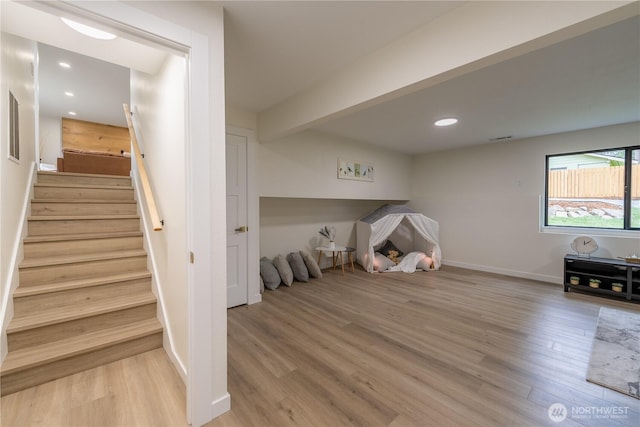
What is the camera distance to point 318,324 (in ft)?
8.70

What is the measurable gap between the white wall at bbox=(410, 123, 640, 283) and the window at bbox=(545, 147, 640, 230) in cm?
18

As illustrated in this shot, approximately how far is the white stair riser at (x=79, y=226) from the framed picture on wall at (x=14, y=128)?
627 millimetres

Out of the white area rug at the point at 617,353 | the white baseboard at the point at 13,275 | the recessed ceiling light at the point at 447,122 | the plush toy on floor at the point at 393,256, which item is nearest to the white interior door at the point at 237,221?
the white baseboard at the point at 13,275

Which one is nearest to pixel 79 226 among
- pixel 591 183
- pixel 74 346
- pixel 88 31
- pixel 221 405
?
pixel 74 346

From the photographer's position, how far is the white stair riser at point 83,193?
273cm

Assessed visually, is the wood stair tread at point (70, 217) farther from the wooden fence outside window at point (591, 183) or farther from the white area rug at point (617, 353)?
the wooden fence outside window at point (591, 183)

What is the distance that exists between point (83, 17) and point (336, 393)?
2.42 meters

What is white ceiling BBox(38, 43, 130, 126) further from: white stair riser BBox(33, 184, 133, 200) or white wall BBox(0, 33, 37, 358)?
white stair riser BBox(33, 184, 133, 200)

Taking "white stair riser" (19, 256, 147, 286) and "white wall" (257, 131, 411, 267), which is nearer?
"white stair riser" (19, 256, 147, 286)

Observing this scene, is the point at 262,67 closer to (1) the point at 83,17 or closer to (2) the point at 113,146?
(1) the point at 83,17

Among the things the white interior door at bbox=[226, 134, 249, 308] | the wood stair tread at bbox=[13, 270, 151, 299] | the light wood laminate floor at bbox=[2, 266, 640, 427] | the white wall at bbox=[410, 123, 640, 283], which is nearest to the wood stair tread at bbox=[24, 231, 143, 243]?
the wood stair tread at bbox=[13, 270, 151, 299]

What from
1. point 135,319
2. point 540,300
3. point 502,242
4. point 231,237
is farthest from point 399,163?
point 135,319

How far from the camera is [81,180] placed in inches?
127

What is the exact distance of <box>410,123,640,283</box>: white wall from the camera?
3.86 metres
